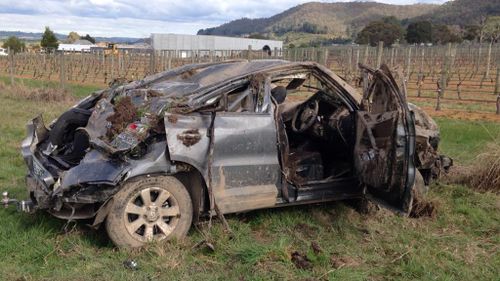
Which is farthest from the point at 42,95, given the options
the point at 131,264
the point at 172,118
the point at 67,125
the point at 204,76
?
the point at 131,264

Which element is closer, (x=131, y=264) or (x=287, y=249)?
(x=131, y=264)

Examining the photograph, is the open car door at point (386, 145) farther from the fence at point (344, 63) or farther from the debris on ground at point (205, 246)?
the fence at point (344, 63)

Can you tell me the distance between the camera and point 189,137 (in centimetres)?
445

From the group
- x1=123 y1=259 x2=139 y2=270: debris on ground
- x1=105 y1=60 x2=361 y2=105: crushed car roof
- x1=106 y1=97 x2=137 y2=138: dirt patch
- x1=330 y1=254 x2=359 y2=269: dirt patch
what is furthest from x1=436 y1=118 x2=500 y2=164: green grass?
x1=123 y1=259 x2=139 y2=270: debris on ground

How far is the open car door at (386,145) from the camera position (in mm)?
4629

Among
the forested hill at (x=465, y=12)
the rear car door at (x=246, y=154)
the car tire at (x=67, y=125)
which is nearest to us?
the rear car door at (x=246, y=154)

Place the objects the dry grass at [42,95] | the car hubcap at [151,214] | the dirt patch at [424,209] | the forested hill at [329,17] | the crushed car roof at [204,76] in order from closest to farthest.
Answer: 1. the car hubcap at [151,214]
2. the crushed car roof at [204,76]
3. the dirt patch at [424,209]
4. the dry grass at [42,95]
5. the forested hill at [329,17]

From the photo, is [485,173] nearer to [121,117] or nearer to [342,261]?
[342,261]

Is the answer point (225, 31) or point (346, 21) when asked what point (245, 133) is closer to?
point (346, 21)

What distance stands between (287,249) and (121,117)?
183cm

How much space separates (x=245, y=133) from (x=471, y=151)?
562cm

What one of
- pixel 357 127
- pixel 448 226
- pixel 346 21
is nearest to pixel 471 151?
pixel 448 226

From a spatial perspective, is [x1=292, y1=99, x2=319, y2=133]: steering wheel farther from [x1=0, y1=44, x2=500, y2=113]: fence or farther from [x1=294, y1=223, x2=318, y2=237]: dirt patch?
[x1=0, y1=44, x2=500, y2=113]: fence

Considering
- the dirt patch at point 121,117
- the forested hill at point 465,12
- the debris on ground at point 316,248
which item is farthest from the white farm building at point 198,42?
the debris on ground at point 316,248
